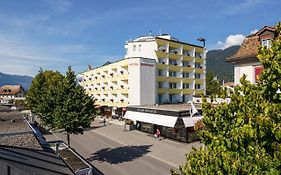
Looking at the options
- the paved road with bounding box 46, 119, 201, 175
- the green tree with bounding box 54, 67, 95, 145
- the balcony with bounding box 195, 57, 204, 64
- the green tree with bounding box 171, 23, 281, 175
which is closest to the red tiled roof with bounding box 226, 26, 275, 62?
the paved road with bounding box 46, 119, 201, 175

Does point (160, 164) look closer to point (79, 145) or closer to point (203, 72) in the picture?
point (79, 145)

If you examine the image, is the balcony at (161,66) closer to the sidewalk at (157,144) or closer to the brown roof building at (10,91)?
the sidewalk at (157,144)

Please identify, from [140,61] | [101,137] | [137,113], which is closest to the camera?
[101,137]

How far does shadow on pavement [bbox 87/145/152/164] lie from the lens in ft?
87.1

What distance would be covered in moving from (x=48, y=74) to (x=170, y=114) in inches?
2014

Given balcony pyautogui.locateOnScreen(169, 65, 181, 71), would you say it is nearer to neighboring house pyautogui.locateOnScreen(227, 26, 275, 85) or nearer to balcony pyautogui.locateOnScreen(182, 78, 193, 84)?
balcony pyautogui.locateOnScreen(182, 78, 193, 84)

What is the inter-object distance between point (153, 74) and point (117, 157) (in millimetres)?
26934

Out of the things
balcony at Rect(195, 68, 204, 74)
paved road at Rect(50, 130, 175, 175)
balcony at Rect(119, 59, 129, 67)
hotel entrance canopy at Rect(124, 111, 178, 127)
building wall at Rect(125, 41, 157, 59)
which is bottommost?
paved road at Rect(50, 130, 175, 175)

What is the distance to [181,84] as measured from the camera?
58812 mm

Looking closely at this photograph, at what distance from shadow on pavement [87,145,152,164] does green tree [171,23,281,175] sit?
1910 cm

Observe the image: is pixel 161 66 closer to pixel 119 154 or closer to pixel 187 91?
pixel 187 91

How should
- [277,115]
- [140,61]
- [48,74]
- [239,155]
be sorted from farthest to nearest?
1. [48,74]
2. [140,61]
3. [239,155]
4. [277,115]

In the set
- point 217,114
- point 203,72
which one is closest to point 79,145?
A: point 217,114

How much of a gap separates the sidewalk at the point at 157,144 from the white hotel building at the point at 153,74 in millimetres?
10206
